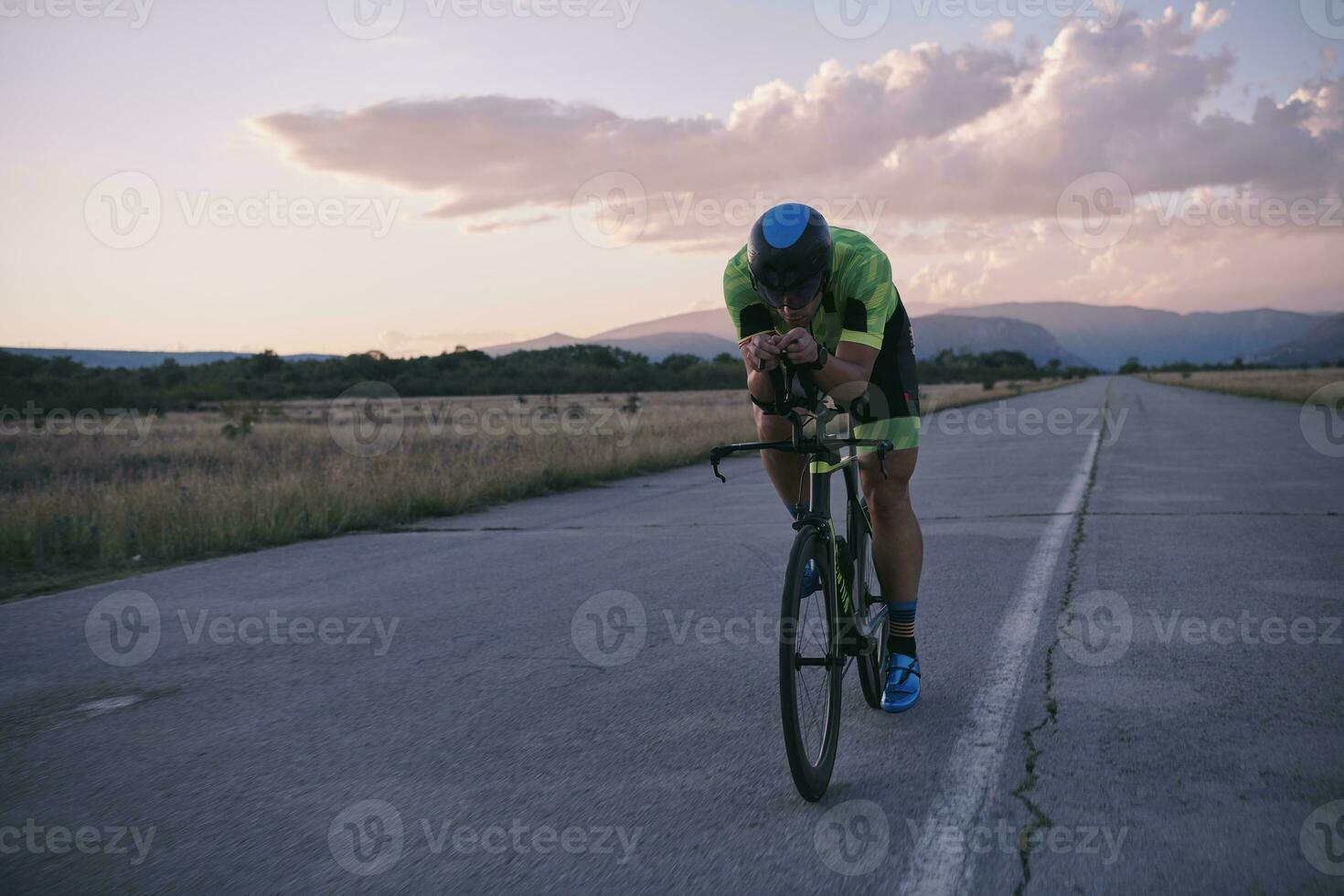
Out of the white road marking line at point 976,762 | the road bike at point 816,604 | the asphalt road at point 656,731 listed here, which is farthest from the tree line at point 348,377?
the road bike at point 816,604

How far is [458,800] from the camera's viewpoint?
3037 mm

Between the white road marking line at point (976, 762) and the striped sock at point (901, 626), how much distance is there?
333 millimetres

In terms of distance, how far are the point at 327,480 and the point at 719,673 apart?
314 inches

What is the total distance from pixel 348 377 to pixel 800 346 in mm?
78525

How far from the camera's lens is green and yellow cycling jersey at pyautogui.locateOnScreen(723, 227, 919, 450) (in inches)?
124

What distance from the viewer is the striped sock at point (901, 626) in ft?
12.4

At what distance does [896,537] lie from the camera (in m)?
3.70

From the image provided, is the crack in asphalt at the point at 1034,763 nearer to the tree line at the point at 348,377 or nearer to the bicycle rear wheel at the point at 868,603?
the bicycle rear wheel at the point at 868,603

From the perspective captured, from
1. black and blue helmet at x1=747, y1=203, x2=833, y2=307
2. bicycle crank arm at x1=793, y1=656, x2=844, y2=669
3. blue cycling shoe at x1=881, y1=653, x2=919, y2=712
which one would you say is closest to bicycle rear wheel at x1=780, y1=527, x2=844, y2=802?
bicycle crank arm at x1=793, y1=656, x2=844, y2=669

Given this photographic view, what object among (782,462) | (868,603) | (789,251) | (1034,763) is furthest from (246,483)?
(1034,763)

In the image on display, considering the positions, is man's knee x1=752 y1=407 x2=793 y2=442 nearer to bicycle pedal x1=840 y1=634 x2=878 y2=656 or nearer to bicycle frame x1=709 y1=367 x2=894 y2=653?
bicycle frame x1=709 y1=367 x2=894 y2=653

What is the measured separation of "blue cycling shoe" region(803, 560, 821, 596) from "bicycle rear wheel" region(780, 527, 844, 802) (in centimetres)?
1

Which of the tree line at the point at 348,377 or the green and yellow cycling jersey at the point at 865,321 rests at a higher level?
the tree line at the point at 348,377

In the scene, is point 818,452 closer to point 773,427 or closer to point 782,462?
point 773,427
